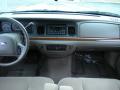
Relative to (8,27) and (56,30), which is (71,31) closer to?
(56,30)

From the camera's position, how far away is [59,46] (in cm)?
309

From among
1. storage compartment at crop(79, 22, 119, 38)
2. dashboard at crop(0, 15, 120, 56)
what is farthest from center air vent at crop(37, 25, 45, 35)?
storage compartment at crop(79, 22, 119, 38)

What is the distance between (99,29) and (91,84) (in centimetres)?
56

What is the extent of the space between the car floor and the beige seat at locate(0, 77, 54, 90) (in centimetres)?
72

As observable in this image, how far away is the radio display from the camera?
2.79 meters

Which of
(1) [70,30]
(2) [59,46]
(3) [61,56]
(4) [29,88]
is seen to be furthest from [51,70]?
(4) [29,88]

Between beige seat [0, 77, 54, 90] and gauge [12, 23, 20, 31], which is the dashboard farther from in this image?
beige seat [0, 77, 54, 90]

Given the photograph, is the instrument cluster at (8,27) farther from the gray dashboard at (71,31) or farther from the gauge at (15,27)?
the gray dashboard at (71,31)

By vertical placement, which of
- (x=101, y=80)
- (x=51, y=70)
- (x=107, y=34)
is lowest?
(x=51, y=70)

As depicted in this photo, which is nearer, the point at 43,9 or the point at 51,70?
the point at 43,9

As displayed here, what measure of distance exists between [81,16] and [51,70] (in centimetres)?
98

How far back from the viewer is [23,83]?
2.47 metres

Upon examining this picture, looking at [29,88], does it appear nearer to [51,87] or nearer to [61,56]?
[51,87]

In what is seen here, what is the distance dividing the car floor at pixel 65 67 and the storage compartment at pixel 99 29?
78 cm
